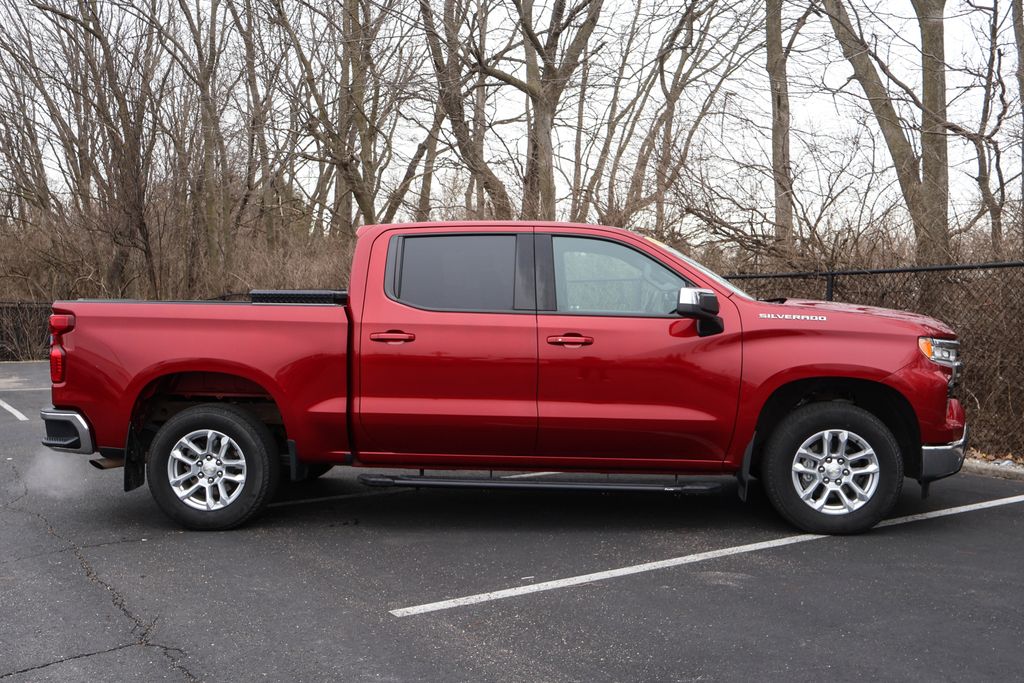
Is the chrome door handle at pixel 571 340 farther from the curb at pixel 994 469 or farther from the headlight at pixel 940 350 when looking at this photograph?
the curb at pixel 994 469

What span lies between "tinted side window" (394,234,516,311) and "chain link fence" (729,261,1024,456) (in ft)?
14.8

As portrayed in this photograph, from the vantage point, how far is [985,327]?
902cm

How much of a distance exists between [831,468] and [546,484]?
5.91ft

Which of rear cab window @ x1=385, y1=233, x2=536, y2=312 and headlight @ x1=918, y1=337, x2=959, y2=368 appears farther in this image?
rear cab window @ x1=385, y1=233, x2=536, y2=312

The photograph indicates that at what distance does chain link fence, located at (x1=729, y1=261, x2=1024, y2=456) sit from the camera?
8.78 metres

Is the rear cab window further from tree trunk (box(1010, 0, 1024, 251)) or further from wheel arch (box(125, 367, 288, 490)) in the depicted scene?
tree trunk (box(1010, 0, 1024, 251))

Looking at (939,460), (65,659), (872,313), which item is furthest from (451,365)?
Answer: (939,460)

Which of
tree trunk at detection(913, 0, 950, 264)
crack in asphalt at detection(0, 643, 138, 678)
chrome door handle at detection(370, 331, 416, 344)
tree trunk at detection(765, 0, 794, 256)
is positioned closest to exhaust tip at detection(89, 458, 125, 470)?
chrome door handle at detection(370, 331, 416, 344)

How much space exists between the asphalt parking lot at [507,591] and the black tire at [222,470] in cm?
16

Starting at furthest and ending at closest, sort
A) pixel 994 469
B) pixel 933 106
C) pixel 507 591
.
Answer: pixel 933 106
pixel 994 469
pixel 507 591

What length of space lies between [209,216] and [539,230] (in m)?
21.2

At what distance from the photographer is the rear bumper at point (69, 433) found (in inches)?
252

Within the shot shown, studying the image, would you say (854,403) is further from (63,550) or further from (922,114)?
(922,114)

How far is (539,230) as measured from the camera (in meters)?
6.51
